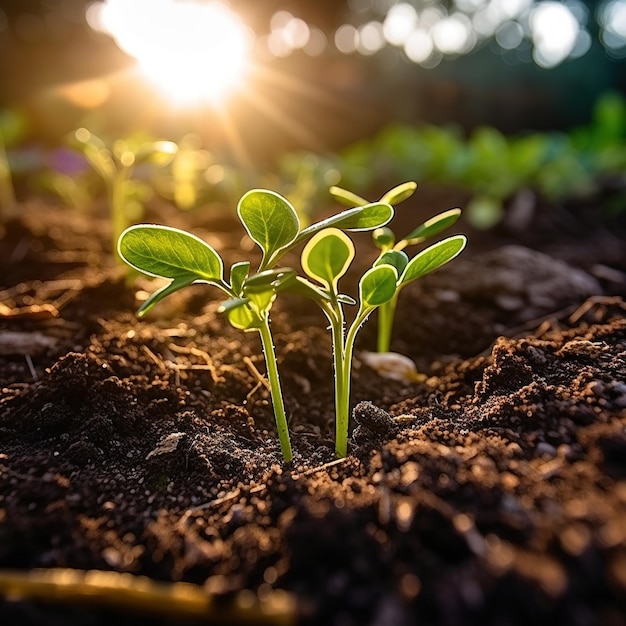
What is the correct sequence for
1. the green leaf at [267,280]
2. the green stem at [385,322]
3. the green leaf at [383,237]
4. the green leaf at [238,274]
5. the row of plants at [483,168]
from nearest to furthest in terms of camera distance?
the green leaf at [267,280] < the green leaf at [238,274] < the green leaf at [383,237] < the green stem at [385,322] < the row of plants at [483,168]

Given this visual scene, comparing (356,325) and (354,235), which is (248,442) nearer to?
(356,325)

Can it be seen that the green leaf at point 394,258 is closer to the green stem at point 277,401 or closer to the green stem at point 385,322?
the green stem at point 277,401

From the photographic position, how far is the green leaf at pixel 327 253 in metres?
0.92

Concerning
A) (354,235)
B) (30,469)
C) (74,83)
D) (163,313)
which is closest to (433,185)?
(354,235)

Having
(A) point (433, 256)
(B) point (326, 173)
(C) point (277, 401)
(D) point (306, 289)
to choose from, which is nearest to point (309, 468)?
(C) point (277, 401)

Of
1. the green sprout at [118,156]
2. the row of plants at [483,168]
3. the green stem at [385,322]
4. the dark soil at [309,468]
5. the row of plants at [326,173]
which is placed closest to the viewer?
the dark soil at [309,468]

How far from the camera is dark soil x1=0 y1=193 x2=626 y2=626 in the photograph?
0.72m

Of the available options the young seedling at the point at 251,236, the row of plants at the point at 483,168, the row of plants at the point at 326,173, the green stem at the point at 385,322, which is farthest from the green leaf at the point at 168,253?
the row of plants at the point at 483,168

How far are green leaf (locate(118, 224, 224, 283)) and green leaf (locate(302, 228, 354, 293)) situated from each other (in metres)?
0.19

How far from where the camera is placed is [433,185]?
4.36 m

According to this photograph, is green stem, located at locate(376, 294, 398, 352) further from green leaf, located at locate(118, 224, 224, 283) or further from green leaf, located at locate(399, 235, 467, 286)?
green leaf, located at locate(118, 224, 224, 283)

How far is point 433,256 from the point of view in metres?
1.12

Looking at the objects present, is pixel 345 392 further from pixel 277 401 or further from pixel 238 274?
pixel 238 274

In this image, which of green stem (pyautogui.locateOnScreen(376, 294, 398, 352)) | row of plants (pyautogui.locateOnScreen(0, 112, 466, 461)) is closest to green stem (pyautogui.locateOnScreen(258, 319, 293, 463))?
row of plants (pyautogui.locateOnScreen(0, 112, 466, 461))
